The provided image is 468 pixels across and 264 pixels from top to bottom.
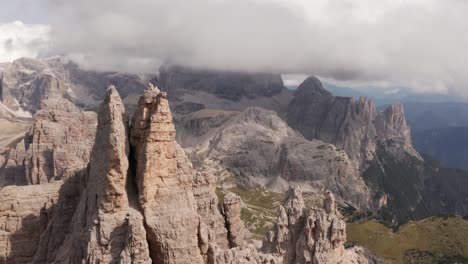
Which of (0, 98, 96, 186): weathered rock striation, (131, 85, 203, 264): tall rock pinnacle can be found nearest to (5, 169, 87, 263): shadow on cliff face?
(131, 85, 203, 264): tall rock pinnacle

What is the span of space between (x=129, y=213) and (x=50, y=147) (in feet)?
406

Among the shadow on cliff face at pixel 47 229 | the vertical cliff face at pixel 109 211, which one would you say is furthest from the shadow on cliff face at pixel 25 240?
the vertical cliff face at pixel 109 211

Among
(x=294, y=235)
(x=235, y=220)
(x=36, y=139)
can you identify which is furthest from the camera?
(x=36, y=139)

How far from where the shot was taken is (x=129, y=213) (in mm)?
30984

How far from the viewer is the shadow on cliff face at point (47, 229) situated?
3875 cm

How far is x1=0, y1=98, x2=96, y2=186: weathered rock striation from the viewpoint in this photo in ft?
450

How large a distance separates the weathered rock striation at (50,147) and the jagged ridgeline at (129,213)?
310 ft

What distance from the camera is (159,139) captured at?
33.5 m


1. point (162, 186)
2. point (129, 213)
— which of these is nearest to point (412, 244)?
point (162, 186)

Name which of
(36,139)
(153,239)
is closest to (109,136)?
(153,239)

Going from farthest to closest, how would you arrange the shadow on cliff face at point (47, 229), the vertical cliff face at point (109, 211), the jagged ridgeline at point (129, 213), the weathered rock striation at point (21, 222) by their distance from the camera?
the weathered rock striation at point (21, 222), the shadow on cliff face at point (47, 229), the jagged ridgeline at point (129, 213), the vertical cliff face at point (109, 211)

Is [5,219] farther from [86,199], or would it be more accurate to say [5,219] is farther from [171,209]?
[171,209]

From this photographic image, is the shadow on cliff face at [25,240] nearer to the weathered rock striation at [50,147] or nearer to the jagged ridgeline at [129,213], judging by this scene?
the jagged ridgeline at [129,213]

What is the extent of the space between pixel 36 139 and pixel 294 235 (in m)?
122
